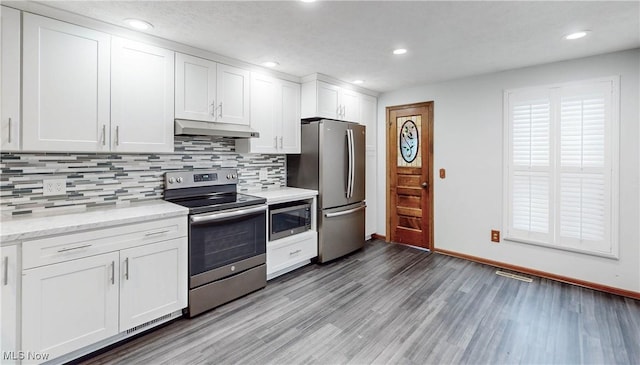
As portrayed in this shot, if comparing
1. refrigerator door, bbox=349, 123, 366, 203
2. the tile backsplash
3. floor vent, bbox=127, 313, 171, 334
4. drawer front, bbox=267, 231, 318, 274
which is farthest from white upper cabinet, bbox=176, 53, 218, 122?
refrigerator door, bbox=349, 123, 366, 203

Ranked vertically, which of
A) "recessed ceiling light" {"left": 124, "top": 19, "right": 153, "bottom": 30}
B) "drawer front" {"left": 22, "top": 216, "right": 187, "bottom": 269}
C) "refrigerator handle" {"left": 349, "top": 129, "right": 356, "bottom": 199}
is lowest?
"drawer front" {"left": 22, "top": 216, "right": 187, "bottom": 269}

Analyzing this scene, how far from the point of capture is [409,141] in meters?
4.37

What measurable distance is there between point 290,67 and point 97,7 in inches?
69.9

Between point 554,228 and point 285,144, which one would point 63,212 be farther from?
point 554,228

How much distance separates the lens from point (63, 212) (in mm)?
2232

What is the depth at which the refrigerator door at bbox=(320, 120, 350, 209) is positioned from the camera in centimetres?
355

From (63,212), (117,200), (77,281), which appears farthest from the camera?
(117,200)

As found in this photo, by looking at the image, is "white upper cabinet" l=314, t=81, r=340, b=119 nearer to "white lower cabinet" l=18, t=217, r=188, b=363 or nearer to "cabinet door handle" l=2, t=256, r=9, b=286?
"white lower cabinet" l=18, t=217, r=188, b=363

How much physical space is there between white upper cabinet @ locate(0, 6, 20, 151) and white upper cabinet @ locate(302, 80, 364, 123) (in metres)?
2.53

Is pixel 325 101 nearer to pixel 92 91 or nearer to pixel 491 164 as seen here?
pixel 491 164

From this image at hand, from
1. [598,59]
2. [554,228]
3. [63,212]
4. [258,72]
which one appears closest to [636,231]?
[554,228]

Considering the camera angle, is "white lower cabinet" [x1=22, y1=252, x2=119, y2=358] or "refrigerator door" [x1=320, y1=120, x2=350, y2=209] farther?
"refrigerator door" [x1=320, y1=120, x2=350, y2=209]

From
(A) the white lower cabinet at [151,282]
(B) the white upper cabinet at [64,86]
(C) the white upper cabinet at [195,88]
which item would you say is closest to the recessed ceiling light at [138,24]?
(B) the white upper cabinet at [64,86]

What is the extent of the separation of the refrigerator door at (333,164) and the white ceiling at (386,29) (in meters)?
0.76
